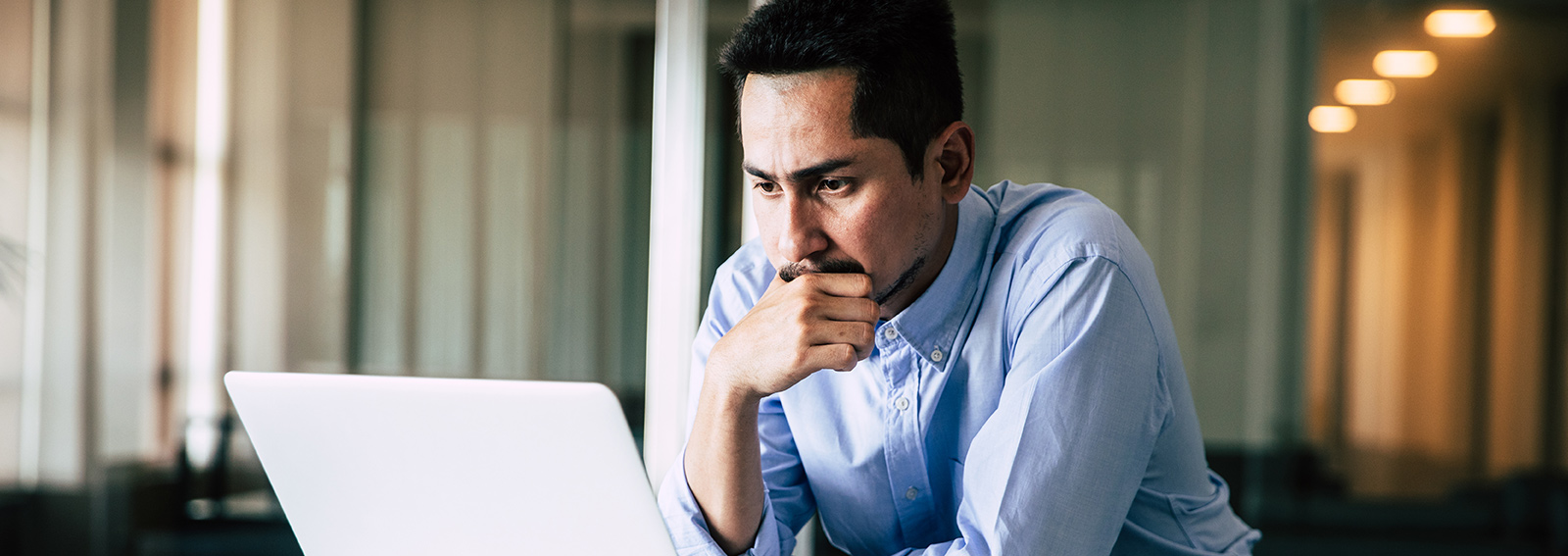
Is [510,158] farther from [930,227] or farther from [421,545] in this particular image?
[421,545]

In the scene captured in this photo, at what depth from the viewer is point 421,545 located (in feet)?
2.59

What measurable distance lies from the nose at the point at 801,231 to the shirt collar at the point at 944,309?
17 cm

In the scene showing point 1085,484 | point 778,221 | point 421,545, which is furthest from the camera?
point 778,221

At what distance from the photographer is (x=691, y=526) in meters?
1.04

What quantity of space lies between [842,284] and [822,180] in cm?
11

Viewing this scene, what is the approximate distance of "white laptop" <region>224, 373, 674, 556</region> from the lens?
0.71 metres

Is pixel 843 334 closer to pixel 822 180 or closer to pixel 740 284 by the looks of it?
pixel 822 180

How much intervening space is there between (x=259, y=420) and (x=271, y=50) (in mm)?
2345

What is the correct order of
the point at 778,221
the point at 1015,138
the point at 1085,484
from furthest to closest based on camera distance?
1. the point at 1015,138
2. the point at 778,221
3. the point at 1085,484

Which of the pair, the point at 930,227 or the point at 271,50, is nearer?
the point at 930,227

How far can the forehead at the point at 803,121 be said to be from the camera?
0.99 metres

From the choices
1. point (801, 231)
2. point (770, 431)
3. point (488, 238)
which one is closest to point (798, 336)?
point (801, 231)

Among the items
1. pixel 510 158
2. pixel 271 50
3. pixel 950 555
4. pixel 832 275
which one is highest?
pixel 271 50

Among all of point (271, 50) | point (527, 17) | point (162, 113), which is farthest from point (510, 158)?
point (162, 113)
